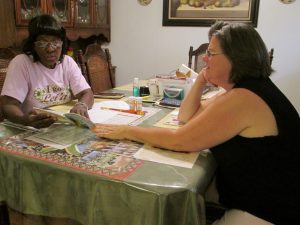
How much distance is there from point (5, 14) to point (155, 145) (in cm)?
196

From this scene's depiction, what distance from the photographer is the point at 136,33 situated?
12.5 ft

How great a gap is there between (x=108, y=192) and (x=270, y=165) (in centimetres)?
53

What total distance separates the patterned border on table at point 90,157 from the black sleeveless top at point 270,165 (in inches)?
13.0

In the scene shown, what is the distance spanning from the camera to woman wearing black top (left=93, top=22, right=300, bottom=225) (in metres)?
0.97

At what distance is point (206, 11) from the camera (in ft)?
11.3

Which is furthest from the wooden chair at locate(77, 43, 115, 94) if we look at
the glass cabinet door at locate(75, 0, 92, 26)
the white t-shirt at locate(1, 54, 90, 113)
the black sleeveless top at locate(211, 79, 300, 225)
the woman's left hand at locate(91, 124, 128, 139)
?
the black sleeveless top at locate(211, 79, 300, 225)

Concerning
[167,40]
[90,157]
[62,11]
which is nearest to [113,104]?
[90,157]

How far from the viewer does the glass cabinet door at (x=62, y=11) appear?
282 cm

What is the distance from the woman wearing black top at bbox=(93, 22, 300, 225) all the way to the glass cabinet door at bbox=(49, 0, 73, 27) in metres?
2.21

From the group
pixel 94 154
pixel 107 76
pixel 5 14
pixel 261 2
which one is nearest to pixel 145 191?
pixel 94 154

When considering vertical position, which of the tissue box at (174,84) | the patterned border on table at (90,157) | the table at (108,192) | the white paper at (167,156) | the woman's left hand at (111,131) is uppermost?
the tissue box at (174,84)

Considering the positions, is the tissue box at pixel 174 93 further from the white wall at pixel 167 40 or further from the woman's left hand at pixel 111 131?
the white wall at pixel 167 40

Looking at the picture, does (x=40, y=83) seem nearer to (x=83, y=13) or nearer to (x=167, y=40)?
(x=83, y=13)

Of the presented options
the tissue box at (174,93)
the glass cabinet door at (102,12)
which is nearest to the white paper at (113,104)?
the tissue box at (174,93)
